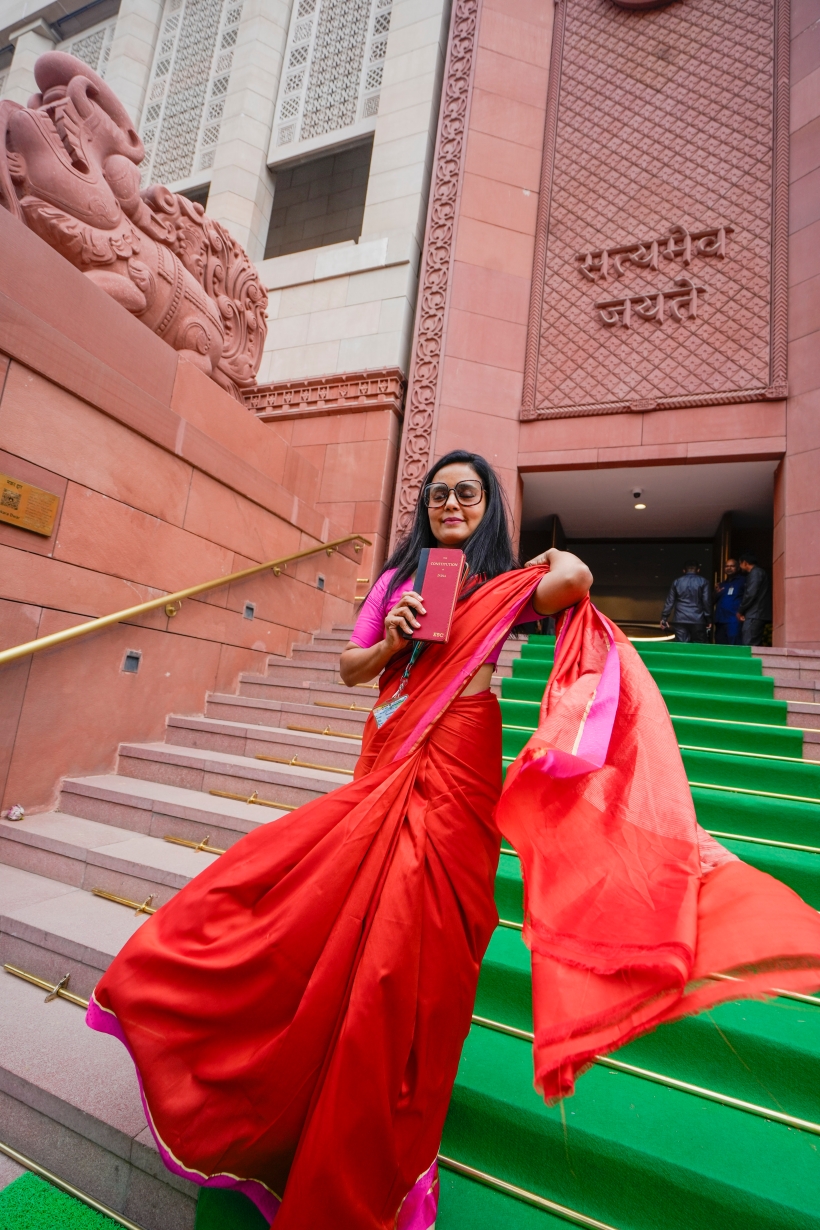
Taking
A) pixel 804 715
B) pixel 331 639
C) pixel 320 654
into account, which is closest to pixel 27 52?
pixel 331 639

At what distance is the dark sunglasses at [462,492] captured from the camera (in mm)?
1511

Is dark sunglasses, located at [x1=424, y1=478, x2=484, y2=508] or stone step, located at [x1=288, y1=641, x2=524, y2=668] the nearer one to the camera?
dark sunglasses, located at [x1=424, y1=478, x2=484, y2=508]

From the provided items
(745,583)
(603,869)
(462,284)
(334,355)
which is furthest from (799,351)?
(603,869)

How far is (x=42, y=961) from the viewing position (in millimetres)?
1990

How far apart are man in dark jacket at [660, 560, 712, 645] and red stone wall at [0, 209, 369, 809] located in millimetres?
4615

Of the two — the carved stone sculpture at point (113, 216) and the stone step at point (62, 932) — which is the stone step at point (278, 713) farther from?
the carved stone sculpture at point (113, 216)

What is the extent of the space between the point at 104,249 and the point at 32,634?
99.4 inches

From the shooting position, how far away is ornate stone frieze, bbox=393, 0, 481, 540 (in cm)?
713

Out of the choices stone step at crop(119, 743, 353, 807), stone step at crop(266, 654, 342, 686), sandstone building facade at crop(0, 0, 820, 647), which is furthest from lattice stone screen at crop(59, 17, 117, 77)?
stone step at crop(119, 743, 353, 807)

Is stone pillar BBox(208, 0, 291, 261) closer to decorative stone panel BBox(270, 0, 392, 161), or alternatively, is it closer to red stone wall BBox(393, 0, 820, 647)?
decorative stone panel BBox(270, 0, 392, 161)

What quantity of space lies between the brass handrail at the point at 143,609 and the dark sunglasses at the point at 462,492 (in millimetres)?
1990

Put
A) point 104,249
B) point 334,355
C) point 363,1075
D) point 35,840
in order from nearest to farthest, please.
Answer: point 363,1075, point 35,840, point 104,249, point 334,355

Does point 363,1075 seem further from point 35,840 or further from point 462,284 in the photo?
point 462,284

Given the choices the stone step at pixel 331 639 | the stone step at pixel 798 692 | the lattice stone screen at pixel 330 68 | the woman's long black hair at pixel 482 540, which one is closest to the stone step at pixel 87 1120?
the woman's long black hair at pixel 482 540
